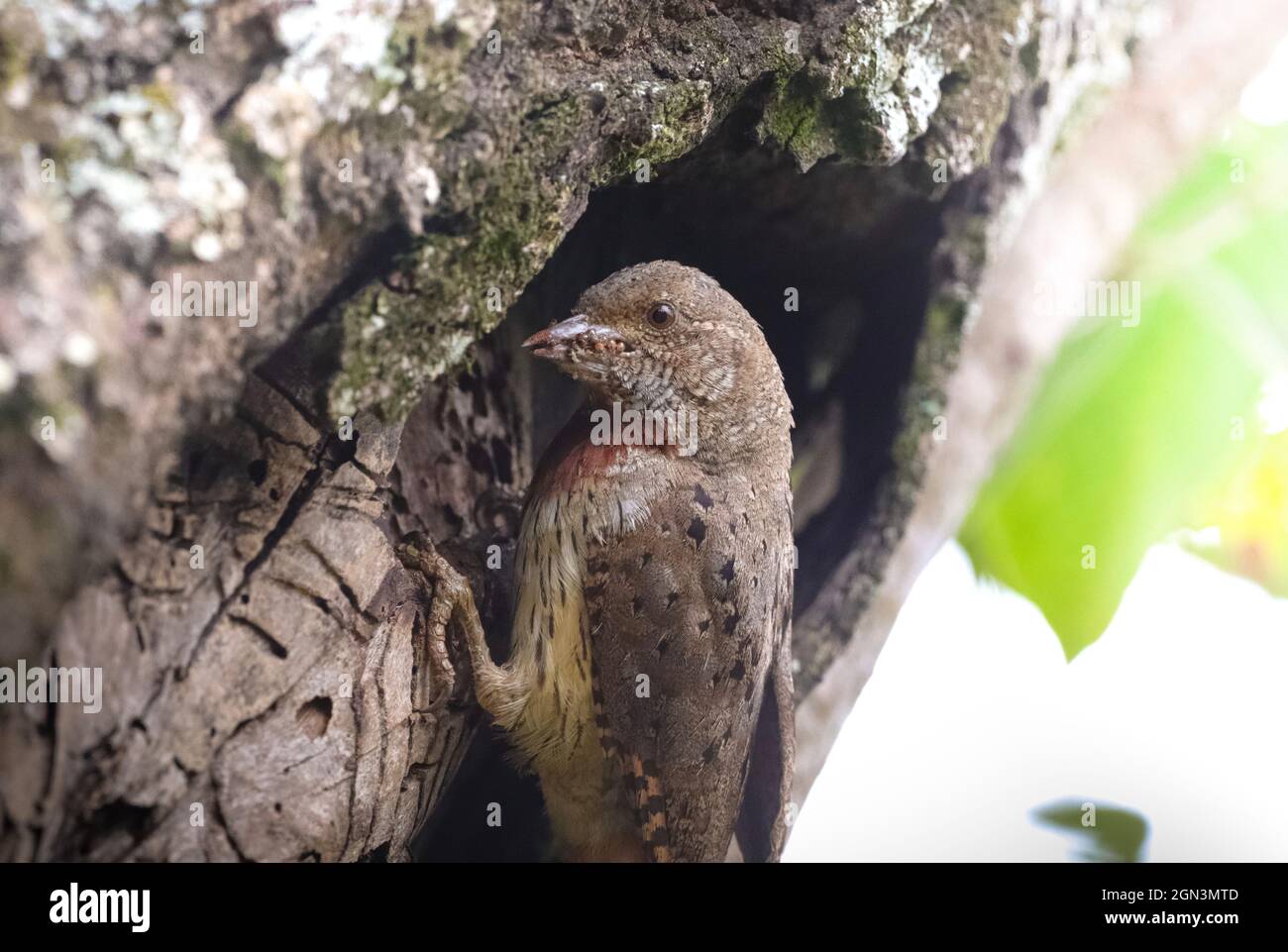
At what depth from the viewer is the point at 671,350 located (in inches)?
106

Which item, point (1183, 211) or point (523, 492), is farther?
→ point (1183, 211)

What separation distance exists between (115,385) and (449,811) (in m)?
1.89

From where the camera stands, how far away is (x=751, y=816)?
3074 millimetres

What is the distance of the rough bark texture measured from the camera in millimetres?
1501

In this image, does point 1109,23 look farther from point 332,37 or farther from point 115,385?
point 115,385

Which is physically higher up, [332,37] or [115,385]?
[332,37]

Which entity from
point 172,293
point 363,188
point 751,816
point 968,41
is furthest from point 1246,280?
point 172,293

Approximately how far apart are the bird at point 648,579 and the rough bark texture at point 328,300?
0.75 feet

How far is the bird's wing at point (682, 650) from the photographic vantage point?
8.55 ft
